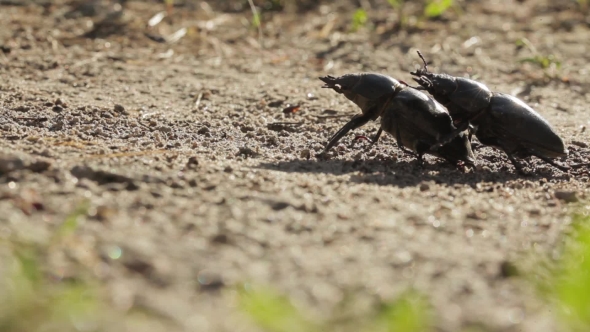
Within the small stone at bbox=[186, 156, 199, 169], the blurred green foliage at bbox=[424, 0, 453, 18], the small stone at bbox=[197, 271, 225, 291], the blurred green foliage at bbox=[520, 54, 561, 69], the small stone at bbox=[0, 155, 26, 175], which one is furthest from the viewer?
the blurred green foliage at bbox=[424, 0, 453, 18]

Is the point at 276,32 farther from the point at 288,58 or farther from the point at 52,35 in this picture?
the point at 52,35

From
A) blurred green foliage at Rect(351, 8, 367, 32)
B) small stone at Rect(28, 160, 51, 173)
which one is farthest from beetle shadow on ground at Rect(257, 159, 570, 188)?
blurred green foliage at Rect(351, 8, 367, 32)

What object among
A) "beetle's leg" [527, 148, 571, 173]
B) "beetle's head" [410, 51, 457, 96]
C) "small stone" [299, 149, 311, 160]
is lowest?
"small stone" [299, 149, 311, 160]

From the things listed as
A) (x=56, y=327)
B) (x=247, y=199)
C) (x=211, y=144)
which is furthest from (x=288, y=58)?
(x=56, y=327)

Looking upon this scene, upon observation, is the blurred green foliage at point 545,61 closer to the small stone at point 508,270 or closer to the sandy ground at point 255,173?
the sandy ground at point 255,173

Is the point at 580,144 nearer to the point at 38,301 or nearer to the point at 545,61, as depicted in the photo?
the point at 545,61

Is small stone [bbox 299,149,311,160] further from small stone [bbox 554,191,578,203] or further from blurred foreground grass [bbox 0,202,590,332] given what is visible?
blurred foreground grass [bbox 0,202,590,332]
